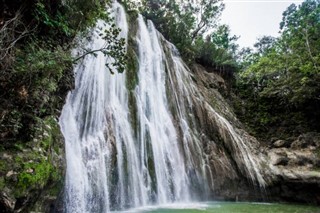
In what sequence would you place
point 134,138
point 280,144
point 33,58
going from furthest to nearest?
1. point 280,144
2. point 134,138
3. point 33,58

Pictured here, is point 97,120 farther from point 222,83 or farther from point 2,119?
point 222,83

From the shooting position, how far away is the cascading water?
24.6ft

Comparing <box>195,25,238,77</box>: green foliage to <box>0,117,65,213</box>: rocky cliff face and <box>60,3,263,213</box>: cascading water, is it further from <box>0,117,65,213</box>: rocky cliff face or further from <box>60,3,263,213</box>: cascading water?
<box>0,117,65,213</box>: rocky cliff face

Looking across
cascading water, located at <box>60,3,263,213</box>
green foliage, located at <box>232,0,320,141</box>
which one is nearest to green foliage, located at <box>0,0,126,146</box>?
cascading water, located at <box>60,3,263,213</box>

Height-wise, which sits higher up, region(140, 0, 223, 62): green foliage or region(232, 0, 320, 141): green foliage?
region(140, 0, 223, 62): green foliage

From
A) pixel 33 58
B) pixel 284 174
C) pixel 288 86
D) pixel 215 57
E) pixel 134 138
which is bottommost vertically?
pixel 284 174

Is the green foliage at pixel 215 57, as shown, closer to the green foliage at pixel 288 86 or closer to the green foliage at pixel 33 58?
the green foliage at pixel 288 86

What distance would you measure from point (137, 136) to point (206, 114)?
191 inches

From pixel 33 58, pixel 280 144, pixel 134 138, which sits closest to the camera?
pixel 33 58

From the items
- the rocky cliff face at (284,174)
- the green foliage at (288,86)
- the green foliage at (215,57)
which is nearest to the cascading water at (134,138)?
the rocky cliff face at (284,174)

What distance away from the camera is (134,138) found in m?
9.73

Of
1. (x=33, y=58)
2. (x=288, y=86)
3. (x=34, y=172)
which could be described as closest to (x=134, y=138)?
(x=34, y=172)

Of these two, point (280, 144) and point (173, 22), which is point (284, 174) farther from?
point (173, 22)

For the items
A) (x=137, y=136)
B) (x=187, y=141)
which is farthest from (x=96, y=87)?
(x=187, y=141)
